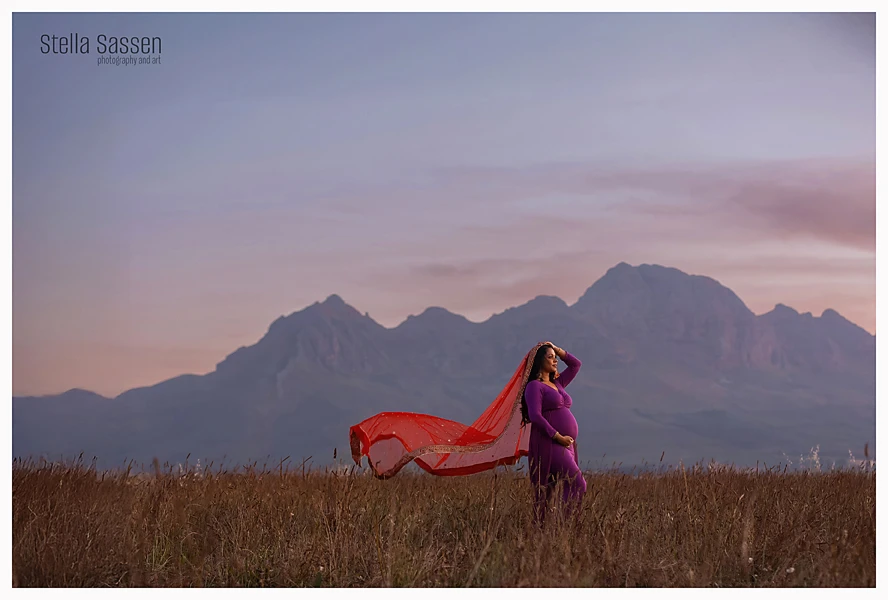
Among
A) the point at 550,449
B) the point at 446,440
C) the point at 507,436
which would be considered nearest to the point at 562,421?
the point at 550,449

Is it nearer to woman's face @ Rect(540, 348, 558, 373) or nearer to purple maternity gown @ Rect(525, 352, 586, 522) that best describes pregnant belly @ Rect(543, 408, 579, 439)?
purple maternity gown @ Rect(525, 352, 586, 522)

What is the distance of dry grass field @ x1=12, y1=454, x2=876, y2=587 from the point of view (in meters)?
6.51

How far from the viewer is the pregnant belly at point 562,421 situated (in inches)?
300

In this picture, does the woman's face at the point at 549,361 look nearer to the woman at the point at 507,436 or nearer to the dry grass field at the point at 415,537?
the woman at the point at 507,436

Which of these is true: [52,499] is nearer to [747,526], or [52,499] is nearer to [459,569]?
[459,569]

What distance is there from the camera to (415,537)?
7.50 metres

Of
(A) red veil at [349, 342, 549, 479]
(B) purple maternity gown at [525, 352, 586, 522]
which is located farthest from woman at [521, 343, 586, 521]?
(A) red veil at [349, 342, 549, 479]

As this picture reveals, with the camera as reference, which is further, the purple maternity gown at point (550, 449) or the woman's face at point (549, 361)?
the woman's face at point (549, 361)

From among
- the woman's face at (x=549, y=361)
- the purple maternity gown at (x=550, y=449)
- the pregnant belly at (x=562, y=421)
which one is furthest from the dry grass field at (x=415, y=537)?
the woman's face at (x=549, y=361)

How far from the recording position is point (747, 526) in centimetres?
704

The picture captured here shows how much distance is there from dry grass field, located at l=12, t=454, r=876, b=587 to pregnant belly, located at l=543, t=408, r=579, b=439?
614 mm

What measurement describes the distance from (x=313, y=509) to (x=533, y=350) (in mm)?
2490
